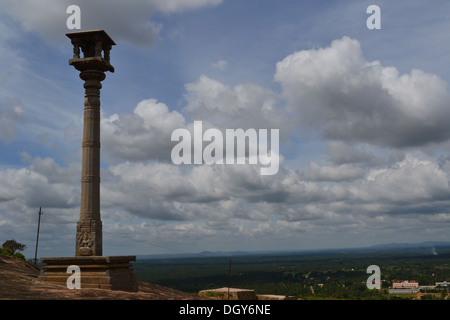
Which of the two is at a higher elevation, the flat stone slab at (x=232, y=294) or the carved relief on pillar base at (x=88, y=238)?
the carved relief on pillar base at (x=88, y=238)

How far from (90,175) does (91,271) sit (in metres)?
4.16

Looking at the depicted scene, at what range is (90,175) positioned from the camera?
18.4 meters

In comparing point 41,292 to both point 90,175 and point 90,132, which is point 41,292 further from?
point 90,132

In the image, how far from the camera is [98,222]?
18188 mm

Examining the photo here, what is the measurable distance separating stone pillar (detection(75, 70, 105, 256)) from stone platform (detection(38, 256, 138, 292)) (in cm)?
125

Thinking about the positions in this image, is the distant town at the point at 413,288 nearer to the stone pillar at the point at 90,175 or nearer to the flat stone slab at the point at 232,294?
the flat stone slab at the point at 232,294

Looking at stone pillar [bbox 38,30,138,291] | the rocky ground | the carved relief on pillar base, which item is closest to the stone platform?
stone pillar [bbox 38,30,138,291]

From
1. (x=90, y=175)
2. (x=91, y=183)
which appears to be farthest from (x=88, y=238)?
(x=90, y=175)

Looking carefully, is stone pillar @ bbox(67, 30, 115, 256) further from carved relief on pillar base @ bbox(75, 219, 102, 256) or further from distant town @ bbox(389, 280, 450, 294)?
distant town @ bbox(389, 280, 450, 294)

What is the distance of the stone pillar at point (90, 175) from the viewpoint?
1786cm

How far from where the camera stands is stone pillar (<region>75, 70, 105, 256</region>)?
17859mm

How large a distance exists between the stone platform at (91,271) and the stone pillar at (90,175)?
4.12ft

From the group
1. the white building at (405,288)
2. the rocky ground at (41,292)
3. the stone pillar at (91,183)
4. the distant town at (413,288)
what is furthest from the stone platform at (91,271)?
the white building at (405,288)
